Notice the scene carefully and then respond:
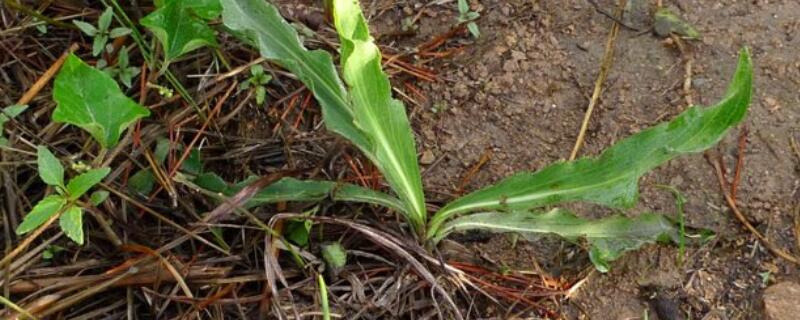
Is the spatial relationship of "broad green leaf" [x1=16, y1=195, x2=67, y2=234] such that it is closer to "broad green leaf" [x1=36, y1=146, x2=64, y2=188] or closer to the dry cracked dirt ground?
"broad green leaf" [x1=36, y1=146, x2=64, y2=188]

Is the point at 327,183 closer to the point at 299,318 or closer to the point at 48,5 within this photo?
the point at 299,318

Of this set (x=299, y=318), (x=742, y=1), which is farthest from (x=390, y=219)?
(x=742, y=1)

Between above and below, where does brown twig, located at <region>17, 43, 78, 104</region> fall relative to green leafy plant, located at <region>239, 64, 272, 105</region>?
above

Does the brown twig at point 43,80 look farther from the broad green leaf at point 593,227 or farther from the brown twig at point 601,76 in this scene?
the brown twig at point 601,76

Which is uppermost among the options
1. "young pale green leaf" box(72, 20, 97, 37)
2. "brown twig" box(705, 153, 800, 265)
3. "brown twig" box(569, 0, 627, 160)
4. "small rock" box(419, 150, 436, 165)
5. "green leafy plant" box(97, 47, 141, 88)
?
"young pale green leaf" box(72, 20, 97, 37)

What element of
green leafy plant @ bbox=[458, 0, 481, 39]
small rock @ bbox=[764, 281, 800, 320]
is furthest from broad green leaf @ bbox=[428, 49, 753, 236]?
green leafy plant @ bbox=[458, 0, 481, 39]

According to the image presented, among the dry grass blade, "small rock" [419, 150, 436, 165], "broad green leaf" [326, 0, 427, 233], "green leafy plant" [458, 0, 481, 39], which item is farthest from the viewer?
"green leafy plant" [458, 0, 481, 39]

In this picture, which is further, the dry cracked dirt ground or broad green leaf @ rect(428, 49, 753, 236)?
the dry cracked dirt ground
